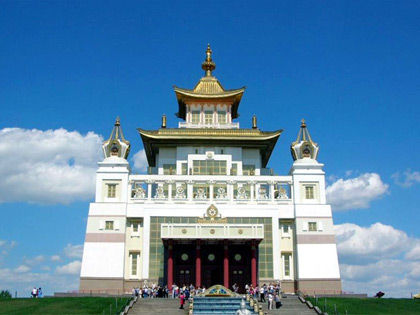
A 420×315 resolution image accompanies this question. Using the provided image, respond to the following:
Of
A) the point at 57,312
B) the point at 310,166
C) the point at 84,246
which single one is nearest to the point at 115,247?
the point at 84,246

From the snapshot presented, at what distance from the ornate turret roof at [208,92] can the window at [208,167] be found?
8816mm

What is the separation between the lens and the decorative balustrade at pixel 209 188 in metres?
55.1

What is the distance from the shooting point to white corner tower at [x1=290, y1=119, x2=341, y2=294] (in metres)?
52.1

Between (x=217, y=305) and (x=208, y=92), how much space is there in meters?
32.6

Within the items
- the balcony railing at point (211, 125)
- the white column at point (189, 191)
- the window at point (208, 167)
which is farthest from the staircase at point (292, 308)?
the balcony railing at point (211, 125)

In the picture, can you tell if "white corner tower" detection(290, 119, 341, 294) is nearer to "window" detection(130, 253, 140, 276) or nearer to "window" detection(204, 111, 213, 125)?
"window" detection(204, 111, 213, 125)

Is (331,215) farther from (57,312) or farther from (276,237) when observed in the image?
(57,312)

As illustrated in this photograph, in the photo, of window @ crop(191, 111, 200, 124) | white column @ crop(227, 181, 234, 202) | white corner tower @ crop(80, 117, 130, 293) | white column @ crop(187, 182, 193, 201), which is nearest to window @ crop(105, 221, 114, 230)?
white corner tower @ crop(80, 117, 130, 293)

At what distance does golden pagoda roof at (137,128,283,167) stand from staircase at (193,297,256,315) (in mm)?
22473

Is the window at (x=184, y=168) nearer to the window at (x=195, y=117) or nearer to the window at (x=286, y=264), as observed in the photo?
the window at (x=195, y=117)

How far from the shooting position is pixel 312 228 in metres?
53.9

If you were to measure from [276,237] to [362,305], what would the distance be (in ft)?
42.6

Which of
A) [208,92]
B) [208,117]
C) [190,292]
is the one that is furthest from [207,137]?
[190,292]

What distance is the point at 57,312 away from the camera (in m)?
38.4
